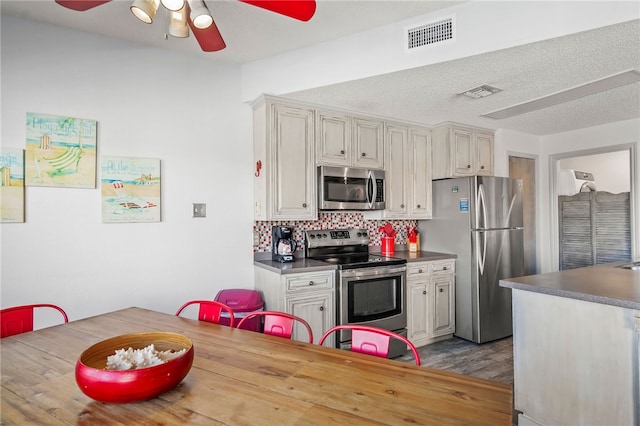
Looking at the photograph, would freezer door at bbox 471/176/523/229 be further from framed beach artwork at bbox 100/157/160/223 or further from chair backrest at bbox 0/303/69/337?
chair backrest at bbox 0/303/69/337

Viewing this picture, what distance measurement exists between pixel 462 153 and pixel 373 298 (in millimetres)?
2028

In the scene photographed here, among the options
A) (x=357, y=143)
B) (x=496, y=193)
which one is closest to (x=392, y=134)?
(x=357, y=143)

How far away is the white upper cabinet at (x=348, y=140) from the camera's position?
129 inches

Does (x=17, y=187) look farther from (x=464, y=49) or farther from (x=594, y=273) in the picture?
(x=594, y=273)

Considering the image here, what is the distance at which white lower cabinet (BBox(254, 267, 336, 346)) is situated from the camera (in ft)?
9.18

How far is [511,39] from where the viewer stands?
208 cm

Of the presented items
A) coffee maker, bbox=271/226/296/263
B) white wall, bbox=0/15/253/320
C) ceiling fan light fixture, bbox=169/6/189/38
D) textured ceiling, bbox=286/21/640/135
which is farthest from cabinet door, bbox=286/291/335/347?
ceiling fan light fixture, bbox=169/6/189/38

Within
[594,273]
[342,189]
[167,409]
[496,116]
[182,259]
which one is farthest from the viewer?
[496,116]

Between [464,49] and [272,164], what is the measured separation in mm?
1698

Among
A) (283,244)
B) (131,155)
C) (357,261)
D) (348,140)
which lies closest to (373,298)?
(357,261)

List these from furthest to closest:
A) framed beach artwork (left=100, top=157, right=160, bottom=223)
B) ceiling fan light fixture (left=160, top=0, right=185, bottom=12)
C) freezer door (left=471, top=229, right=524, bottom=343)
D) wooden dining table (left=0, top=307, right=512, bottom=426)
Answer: freezer door (left=471, top=229, right=524, bottom=343), framed beach artwork (left=100, top=157, right=160, bottom=223), ceiling fan light fixture (left=160, top=0, right=185, bottom=12), wooden dining table (left=0, top=307, right=512, bottom=426)

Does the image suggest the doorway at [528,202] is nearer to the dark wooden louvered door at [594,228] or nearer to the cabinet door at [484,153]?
the dark wooden louvered door at [594,228]

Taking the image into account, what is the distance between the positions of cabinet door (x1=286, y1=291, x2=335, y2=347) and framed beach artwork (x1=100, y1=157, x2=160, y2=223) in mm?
1328

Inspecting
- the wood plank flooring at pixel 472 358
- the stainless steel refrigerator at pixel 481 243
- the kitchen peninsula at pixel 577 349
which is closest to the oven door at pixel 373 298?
the wood plank flooring at pixel 472 358
